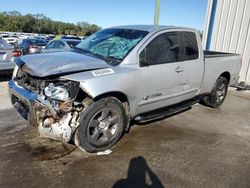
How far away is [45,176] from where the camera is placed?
10.3ft

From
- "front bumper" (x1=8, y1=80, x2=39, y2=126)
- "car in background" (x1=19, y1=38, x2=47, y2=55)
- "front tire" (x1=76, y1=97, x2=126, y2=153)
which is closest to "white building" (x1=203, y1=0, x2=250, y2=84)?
"front tire" (x1=76, y1=97, x2=126, y2=153)

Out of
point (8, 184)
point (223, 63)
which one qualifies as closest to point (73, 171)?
point (8, 184)

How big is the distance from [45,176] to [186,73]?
9.87 feet

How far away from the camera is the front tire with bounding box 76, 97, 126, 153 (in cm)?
349

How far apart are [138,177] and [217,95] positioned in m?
3.90

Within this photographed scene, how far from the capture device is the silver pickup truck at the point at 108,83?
3.38 metres

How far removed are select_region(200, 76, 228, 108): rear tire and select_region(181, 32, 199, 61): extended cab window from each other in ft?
4.55

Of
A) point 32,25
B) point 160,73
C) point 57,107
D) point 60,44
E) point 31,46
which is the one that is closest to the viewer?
point 57,107

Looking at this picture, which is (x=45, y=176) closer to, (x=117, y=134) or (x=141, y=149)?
(x=117, y=134)

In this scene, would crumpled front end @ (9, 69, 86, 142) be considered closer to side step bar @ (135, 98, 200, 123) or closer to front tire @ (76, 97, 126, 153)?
front tire @ (76, 97, 126, 153)

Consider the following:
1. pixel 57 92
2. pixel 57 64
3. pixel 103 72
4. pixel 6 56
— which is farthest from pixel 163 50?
pixel 6 56

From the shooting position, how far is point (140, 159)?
366 centimetres

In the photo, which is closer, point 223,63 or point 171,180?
point 171,180

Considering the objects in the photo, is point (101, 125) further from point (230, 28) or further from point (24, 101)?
point (230, 28)
